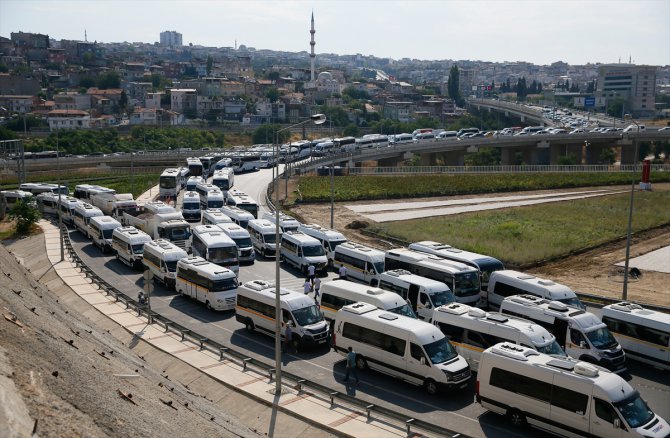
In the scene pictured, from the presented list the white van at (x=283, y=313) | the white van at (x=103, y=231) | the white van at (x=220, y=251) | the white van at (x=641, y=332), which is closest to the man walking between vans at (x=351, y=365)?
the white van at (x=283, y=313)

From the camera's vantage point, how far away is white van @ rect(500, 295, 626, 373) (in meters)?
20.8

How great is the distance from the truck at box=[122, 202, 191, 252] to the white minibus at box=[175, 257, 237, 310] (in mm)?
7634

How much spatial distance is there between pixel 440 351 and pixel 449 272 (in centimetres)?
825

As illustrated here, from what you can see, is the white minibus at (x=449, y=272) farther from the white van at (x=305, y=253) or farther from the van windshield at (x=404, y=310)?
the white van at (x=305, y=253)

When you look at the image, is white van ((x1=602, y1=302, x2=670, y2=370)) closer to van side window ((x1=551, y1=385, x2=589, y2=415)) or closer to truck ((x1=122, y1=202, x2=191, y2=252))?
van side window ((x1=551, y1=385, x2=589, y2=415))

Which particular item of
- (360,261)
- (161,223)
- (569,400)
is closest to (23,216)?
(161,223)

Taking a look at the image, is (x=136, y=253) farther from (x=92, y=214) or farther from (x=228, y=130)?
(x=228, y=130)

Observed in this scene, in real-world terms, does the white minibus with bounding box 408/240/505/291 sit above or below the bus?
above

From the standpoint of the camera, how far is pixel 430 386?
19141 millimetres

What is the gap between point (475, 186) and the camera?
223 ft

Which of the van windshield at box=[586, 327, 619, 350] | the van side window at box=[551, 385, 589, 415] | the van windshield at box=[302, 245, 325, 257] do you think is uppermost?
the van side window at box=[551, 385, 589, 415]

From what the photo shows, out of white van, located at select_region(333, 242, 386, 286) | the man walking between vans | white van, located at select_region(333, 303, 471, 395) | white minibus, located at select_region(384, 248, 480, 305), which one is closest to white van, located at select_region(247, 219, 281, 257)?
white van, located at select_region(333, 242, 386, 286)

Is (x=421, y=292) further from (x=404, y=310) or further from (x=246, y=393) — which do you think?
(x=246, y=393)

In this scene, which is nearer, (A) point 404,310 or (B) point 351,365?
(B) point 351,365
